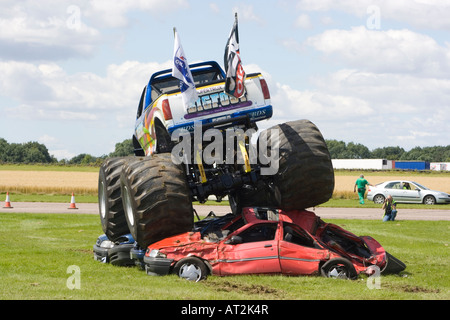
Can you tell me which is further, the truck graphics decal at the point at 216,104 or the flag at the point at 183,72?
→ the truck graphics decal at the point at 216,104

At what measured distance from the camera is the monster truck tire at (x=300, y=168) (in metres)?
12.7

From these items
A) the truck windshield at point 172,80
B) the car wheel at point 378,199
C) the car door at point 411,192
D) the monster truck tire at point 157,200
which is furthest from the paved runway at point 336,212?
the monster truck tire at point 157,200

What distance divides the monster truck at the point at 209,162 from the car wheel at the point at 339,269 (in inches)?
80.8

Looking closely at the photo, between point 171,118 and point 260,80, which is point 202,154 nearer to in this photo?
point 171,118

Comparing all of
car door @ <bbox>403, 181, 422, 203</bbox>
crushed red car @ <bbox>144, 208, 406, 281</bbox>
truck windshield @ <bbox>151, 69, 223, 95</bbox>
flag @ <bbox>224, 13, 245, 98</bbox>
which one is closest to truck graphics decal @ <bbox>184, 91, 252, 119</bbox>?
flag @ <bbox>224, 13, 245, 98</bbox>

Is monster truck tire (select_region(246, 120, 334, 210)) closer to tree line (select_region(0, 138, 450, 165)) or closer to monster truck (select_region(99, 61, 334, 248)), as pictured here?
monster truck (select_region(99, 61, 334, 248))

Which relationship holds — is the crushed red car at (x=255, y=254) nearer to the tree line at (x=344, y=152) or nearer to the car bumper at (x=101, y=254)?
the car bumper at (x=101, y=254)

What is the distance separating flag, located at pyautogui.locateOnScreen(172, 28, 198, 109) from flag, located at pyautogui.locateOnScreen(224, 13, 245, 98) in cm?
63

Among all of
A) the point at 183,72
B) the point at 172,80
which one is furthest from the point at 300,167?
the point at 172,80

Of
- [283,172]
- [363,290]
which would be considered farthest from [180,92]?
[363,290]

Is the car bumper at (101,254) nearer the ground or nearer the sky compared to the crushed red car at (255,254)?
nearer the ground

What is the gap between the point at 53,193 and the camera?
43.4m
